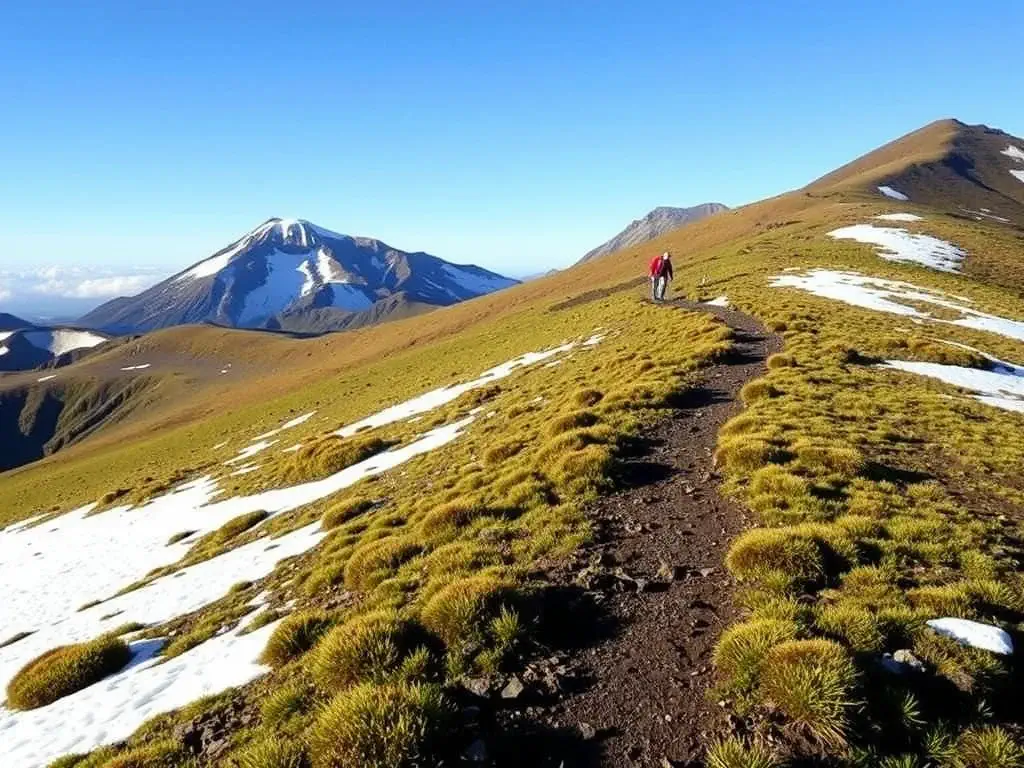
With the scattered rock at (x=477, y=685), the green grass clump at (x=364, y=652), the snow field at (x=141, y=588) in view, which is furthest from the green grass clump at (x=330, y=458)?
the scattered rock at (x=477, y=685)

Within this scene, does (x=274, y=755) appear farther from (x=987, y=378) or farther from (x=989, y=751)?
(x=987, y=378)

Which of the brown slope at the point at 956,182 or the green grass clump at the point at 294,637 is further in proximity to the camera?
the brown slope at the point at 956,182

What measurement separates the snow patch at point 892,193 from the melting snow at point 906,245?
6210cm

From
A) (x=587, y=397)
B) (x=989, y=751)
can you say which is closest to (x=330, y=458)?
(x=587, y=397)

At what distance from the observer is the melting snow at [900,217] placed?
3211 inches

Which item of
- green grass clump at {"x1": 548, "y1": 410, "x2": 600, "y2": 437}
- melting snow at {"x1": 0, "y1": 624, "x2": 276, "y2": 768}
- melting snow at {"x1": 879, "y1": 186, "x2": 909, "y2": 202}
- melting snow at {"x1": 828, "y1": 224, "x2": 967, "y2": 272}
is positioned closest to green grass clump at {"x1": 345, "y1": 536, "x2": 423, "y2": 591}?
melting snow at {"x1": 0, "y1": 624, "x2": 276, "y2": 768}

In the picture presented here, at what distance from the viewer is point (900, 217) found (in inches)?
3297

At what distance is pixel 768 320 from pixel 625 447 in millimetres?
21229

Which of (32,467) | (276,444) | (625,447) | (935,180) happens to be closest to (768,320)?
(625,447)

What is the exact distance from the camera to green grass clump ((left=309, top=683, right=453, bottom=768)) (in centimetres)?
593

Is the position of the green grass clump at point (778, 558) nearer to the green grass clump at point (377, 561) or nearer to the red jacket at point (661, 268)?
the green grass clump at point (377, 561)

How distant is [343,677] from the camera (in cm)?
761

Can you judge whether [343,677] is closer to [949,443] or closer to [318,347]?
[949,443]

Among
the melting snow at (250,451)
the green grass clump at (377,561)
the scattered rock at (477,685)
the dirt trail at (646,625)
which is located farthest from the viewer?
the melting snow at (250,451)
